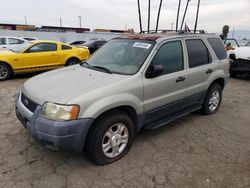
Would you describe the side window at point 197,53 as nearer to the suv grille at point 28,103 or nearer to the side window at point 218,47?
the side window at point 218,47

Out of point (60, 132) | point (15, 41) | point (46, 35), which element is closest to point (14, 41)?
point (15, 41)

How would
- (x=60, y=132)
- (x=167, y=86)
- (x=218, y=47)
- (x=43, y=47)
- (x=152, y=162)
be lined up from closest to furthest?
1. (x=60, y=132)
2. (x=152, y=162)
3. (x=167, y=86)
4. (x=218, y=47)
5. (x=43, y=47)

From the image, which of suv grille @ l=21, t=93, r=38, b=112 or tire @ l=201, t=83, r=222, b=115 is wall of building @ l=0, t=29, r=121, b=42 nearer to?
tire @ l=201, t=83, r=222, b=115

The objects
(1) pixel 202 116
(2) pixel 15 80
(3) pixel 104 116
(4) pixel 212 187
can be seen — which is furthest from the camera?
(2) pixel 15 80

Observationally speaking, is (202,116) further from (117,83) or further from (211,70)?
(117,83)

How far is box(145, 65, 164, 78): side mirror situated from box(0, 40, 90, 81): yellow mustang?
249 inches

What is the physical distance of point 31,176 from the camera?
2.95 meters

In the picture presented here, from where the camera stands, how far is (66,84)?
3197mm

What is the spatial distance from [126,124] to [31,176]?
1.36 meters

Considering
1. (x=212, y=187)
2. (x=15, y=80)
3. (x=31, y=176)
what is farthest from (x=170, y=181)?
(x=15, y=80)

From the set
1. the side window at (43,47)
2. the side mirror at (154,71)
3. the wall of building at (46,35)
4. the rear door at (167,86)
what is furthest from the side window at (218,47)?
the wall of building at (46,35)

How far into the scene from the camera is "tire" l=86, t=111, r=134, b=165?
2973 millimetres

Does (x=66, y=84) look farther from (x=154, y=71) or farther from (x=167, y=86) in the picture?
(x=167, y=86)

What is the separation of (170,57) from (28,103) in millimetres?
2248
